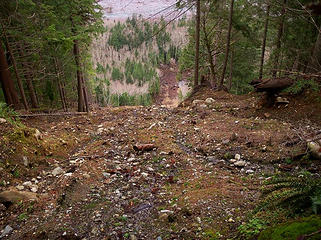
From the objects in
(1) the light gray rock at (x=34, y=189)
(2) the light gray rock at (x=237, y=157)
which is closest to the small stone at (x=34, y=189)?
(1) the light gray rock at (x=34, y=189)

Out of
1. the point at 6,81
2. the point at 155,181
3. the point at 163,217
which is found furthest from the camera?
the point at 6,81

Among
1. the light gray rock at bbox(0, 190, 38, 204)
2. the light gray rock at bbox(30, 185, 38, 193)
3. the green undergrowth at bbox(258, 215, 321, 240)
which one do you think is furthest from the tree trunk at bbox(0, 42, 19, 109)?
the green undergrowth at bbox(258, 215, 321, 240)

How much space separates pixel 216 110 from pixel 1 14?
430 inches

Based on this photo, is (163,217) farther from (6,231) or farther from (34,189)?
(34,189)

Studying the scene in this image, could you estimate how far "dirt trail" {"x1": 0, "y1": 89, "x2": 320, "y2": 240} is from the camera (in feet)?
11.8

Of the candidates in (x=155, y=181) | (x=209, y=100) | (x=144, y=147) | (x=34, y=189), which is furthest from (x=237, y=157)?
(x=209, y=100)

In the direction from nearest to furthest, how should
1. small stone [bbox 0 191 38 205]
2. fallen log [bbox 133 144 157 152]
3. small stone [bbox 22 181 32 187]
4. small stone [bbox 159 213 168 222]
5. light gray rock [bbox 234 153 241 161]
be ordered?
small stone [bbox 159 213 168 222]
small stone [bbox 0 191 38 205]
small stone [bbox 22 181 32 187]
light gray rock [bbox 234 153 241 161]
fallen log [bbox 133 144 157 152]

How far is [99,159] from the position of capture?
631 cm

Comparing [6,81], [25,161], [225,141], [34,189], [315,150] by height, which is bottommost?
[225,141]

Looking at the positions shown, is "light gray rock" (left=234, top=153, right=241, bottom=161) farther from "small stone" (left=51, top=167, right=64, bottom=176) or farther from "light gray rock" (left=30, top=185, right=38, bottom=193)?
"light gray rock" (left=30, top=185, right=38, bottom=193)

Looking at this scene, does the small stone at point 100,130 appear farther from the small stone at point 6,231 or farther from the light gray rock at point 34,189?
the small stone at point 6,231

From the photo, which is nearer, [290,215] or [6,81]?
[290,215]

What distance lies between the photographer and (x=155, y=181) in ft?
16.9

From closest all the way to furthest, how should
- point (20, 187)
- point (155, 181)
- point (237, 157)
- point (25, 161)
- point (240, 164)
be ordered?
point (20, 187)
point (155, 181)
point (240, 164)
point (25, 161)
point (237, 157)
